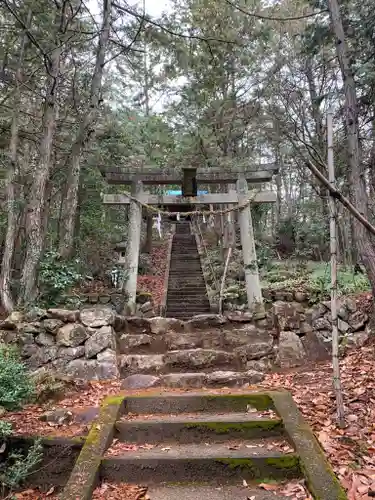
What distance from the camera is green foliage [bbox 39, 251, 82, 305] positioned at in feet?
21.6

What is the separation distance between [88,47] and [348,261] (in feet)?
33.8

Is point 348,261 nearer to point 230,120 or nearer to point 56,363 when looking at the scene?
point 230,120

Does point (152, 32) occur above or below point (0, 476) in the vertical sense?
above

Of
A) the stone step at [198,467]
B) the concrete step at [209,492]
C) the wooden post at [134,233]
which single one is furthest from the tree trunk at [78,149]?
the concrete step at [209,492]

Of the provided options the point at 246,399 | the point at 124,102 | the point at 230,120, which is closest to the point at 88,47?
the point at 230,120

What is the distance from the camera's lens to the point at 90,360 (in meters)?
5.49

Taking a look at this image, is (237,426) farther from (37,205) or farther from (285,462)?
(37,205)

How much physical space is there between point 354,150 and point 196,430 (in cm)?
472

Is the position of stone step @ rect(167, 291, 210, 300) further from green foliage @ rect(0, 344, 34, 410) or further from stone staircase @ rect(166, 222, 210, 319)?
green foliage @ rect(0, 344, 34, 410)

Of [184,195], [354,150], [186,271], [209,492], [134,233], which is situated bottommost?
[209,492]

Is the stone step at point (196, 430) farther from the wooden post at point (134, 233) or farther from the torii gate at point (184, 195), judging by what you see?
the wooden post at point (134, 233)

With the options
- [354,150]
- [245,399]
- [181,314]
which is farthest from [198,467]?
[181,314]

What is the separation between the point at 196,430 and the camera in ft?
11.7

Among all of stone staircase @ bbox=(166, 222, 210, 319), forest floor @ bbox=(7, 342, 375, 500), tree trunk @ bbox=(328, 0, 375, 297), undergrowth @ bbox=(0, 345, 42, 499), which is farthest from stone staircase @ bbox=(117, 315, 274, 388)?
stone staircase @ bbox=(166, 222, 210, 319)
